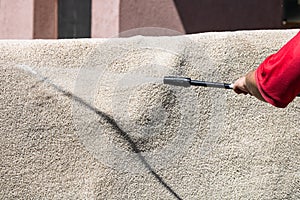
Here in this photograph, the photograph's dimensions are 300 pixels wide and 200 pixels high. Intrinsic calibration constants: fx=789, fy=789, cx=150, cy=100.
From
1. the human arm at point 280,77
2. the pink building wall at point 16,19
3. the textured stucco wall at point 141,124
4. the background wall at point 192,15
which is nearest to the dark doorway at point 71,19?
the pink building wall at point 16,19

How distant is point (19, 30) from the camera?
7852 mm

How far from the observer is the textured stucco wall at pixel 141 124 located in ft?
13.5

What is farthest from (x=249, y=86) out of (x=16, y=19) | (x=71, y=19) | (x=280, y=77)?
(x=16, y=19)

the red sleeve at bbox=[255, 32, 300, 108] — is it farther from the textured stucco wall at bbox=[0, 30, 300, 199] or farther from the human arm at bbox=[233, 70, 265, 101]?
the textured stucco wall at bbox=[0, 30, 300, 199]

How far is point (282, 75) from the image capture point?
97.0 inches

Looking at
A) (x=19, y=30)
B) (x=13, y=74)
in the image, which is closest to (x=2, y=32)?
(x=19, y=30)

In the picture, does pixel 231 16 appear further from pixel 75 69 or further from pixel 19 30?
pixel 75 69

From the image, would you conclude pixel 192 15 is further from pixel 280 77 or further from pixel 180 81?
pixel 280 77

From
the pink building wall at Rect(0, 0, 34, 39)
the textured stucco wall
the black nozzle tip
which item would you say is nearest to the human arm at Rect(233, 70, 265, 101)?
the black nozzle tip

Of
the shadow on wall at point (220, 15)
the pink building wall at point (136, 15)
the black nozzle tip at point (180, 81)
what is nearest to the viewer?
the black nozzle tip at point (180, 81)

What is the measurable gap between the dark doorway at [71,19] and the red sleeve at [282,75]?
17.1 feet

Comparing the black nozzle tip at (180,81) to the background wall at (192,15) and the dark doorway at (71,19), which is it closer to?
the background wall at (192,15)

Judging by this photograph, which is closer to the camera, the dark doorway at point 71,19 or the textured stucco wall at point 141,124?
the textured stucco wall at point 141,124

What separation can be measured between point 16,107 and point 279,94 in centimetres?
209
